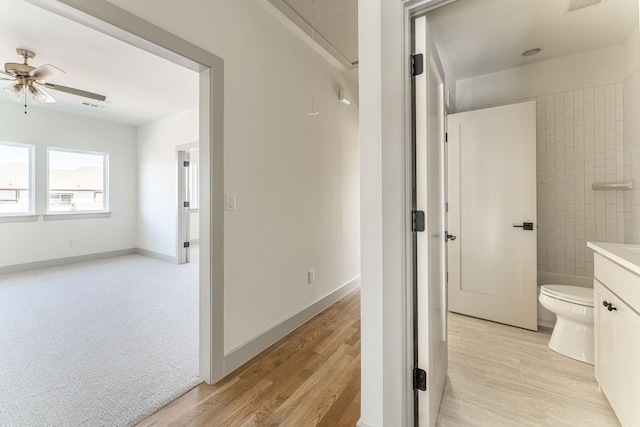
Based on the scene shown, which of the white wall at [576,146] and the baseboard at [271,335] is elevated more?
the white wall at [576,146]

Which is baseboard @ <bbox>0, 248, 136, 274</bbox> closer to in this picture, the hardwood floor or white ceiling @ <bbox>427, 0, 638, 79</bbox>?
the hardwood floor

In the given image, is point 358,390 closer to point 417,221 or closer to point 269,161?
point 417,221

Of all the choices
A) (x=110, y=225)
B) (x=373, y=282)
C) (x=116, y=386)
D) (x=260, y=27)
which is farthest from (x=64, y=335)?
(x=110, y=225)

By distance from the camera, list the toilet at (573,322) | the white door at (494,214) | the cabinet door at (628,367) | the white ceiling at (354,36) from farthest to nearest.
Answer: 1. the white door at (494,214)
2. the white ceiling at (354,36)
3. the toilet at (573,322)
4. the cabinet door at (628,367)

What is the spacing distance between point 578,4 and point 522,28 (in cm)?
36

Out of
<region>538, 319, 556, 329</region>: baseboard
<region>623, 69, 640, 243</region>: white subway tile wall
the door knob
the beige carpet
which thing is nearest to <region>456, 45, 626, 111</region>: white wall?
<region>623, 69, 640, 243</region>: white subway tile wall

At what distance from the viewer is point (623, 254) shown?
1412mm

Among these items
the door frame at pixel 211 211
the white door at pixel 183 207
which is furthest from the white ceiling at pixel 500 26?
the white door at pixel 183 207

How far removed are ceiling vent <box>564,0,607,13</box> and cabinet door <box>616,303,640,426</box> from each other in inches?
83.1

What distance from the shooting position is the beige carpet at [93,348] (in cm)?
158

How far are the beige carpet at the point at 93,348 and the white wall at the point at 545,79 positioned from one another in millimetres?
3880

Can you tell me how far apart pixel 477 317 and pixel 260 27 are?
3331mm

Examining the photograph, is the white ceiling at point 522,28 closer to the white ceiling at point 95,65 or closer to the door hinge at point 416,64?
the door hinge at point 416,64

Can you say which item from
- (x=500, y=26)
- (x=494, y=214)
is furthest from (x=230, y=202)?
(x=500, y=26)
